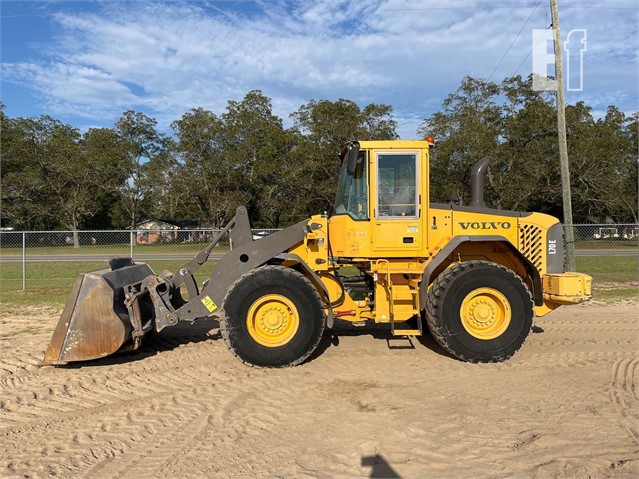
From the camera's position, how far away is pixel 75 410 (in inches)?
166

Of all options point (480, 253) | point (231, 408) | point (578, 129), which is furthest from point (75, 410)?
point (578, 129)

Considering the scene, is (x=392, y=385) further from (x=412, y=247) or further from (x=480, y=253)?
(x=480, y=253)

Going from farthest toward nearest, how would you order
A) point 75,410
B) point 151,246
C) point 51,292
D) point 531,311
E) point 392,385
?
point 151,246, point 51,292, point 531,311, point 392,385, point 75,410

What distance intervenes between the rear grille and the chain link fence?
8.73 meters

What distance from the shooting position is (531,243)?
19.3 feet

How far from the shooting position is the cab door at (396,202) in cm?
552

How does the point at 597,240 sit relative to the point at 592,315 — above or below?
above

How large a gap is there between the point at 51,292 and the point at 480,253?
1066 centimetres

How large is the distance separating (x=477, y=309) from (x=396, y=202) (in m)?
1.62

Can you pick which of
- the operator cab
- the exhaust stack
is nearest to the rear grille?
the exhaust stack

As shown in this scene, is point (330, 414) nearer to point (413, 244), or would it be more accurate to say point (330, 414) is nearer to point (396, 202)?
point (413, 244)

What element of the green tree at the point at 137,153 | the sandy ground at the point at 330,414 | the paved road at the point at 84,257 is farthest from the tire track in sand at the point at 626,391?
the green tree at the point at 137,153

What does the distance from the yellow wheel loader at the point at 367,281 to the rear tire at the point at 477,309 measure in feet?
0.04

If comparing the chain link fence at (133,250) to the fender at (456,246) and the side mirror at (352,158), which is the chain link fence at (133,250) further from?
the fender at (456,246)
